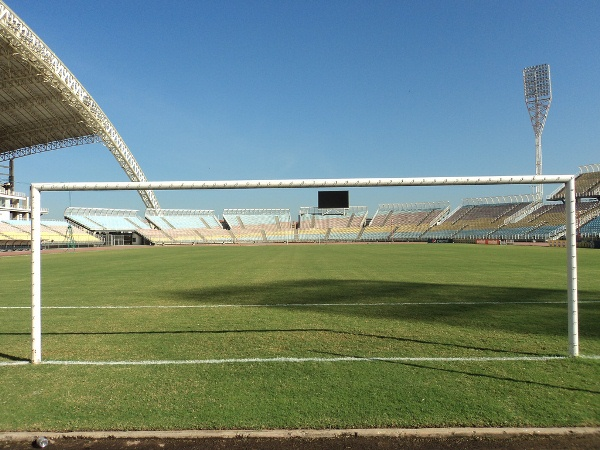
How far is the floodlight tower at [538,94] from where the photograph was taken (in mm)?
52250

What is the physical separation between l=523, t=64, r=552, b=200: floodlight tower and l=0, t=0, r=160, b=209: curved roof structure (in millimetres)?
53590

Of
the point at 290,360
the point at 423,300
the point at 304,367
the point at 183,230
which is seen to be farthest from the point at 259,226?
the point at 304,367

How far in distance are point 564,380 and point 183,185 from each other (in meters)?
4.67

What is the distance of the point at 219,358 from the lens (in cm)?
479

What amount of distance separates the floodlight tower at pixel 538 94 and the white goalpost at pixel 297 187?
185 feet

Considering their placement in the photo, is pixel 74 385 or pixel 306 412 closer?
pixel 306 412

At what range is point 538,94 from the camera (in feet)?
174

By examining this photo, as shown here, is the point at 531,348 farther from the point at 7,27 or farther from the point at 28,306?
the point at 7,27

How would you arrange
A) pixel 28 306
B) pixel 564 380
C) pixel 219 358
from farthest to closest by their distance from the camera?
pixel 28 306 → pixel 219 358 → pixel 564 380

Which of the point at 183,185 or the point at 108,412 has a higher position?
the point at 183,185

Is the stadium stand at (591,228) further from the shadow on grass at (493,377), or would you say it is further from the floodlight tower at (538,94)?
the shadow on grass at (493,377)

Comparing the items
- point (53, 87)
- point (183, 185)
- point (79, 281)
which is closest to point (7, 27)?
point (53, 87)

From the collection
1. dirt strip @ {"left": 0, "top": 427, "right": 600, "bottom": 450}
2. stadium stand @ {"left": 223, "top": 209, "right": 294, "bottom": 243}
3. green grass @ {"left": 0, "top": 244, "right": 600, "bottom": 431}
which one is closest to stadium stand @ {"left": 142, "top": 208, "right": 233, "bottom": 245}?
stadium stand @ {"left": 223, "top": 209, "right": 294, "bottom": 243}

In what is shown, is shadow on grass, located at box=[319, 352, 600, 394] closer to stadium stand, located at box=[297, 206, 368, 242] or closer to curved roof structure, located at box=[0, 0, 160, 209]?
curved roof structure, located at box=[0, 0, 160, 209]
